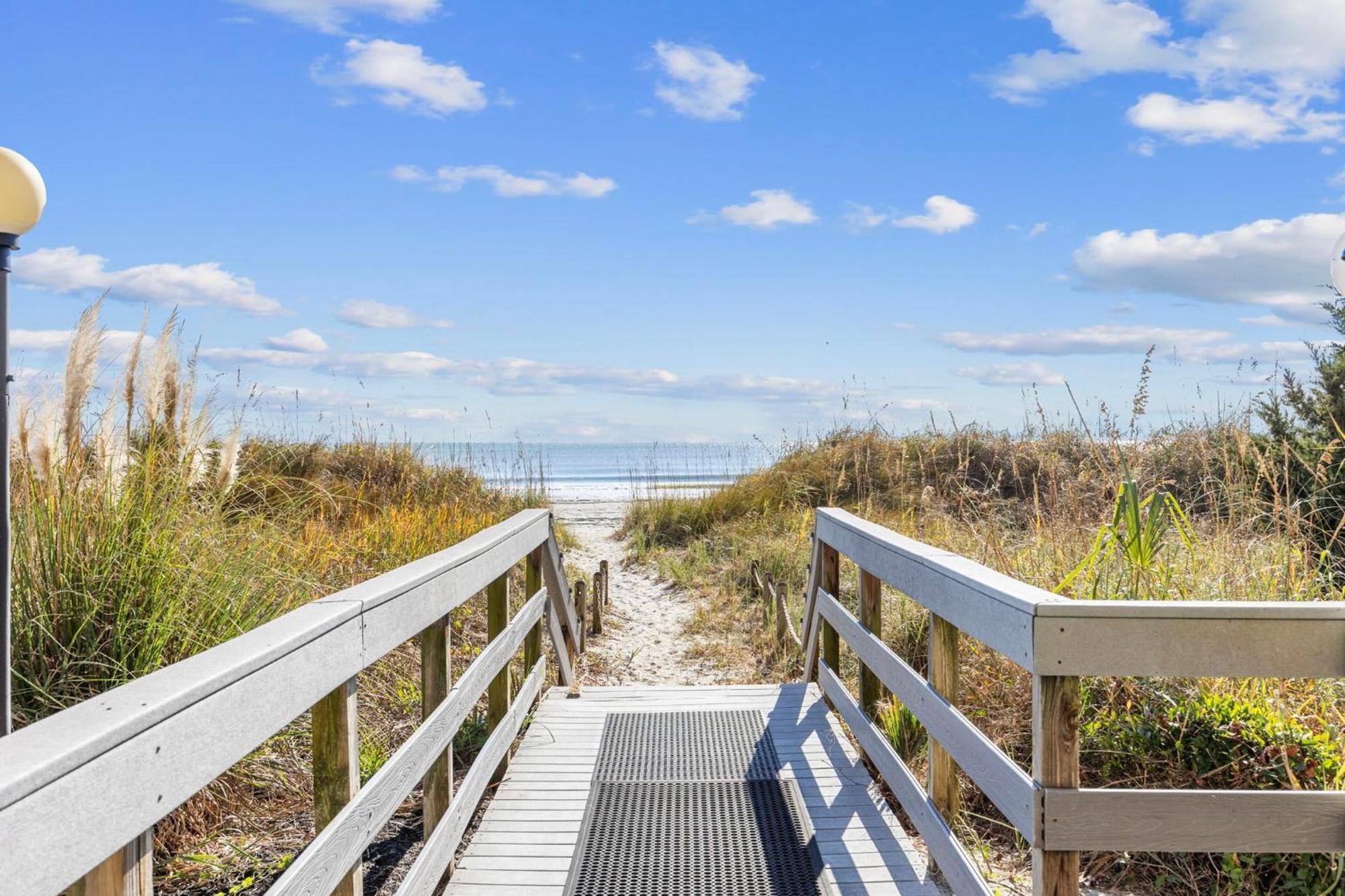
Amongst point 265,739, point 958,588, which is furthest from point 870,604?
point 265,739

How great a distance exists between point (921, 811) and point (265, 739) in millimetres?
2028

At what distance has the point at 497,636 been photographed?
3717mm

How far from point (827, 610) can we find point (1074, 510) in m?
1.40

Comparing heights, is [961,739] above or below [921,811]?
above

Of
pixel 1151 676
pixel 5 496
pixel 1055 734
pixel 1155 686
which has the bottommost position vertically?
pixel 1155 686

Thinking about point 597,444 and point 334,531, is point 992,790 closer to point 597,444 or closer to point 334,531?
point 334,531

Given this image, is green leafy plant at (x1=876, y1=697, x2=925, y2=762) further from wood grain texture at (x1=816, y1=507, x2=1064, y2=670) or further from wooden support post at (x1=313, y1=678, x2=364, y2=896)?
wooden support post at (x1=313, y1=678, x2=364, y2=896)

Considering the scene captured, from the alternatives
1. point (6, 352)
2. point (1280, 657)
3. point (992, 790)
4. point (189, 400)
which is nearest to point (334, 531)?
point (189, 400)

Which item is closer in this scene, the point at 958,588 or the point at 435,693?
the point at 958,588

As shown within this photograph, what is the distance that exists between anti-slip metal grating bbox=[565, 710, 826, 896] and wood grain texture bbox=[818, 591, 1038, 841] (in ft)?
2.02

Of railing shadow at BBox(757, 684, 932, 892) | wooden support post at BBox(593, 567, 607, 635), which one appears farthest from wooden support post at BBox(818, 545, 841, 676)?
wooden support post at BBox(593, 567, 607, 635)

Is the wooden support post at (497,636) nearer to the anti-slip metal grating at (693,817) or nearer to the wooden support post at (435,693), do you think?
the anti-slip metal grating at (693,817)

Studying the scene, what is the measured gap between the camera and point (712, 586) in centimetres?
947

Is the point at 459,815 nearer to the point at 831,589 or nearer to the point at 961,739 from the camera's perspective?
the point at 961,739
